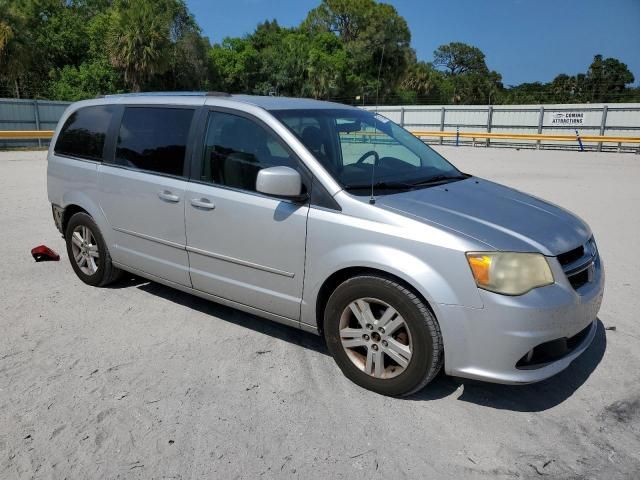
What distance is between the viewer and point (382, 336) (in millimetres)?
3137

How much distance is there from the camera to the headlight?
9.24 ft

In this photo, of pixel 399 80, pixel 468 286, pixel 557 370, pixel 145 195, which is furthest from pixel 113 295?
pixel 399 80

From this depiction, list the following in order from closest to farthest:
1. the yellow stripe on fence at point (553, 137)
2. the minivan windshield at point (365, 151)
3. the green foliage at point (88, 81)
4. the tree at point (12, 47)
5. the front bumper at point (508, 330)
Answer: the front bumper at point (508, 330) → the minivan windshield at point (365, 151) → the yellow stripe on fence at point (553, 137) → the tree at point (12, 47) → the green foliage at point (88, 81)

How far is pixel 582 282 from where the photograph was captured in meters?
3.17

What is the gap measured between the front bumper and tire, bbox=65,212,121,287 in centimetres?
324

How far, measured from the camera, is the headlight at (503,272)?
2.82 meters

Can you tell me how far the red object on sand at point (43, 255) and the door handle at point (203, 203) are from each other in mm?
2878

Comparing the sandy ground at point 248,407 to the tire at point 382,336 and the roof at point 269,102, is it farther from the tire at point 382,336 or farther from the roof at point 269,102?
the roof at point 269,102

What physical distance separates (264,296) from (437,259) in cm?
129

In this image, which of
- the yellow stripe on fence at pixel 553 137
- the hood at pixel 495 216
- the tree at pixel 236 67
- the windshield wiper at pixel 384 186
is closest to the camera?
the hood at pixel 495 216

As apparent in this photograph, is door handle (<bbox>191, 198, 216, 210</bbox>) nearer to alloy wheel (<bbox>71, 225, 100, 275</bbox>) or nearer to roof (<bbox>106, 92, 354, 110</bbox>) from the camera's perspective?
roof (<bbox>106, 92, 354, 110</bbox>)

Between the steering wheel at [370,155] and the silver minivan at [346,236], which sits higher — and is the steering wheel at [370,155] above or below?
above

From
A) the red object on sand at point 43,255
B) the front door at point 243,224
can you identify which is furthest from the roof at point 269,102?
the red object on sand at point 43,255

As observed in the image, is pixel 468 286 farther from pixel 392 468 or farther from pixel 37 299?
pixel 37 299
